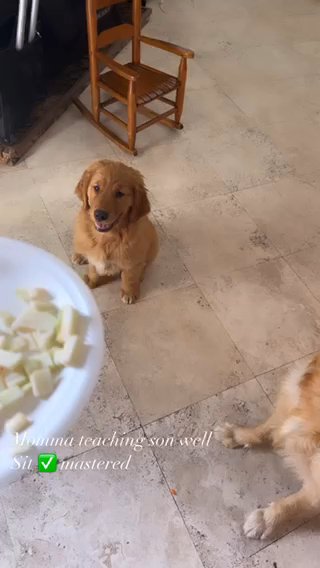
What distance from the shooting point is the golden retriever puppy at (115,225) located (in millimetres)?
1827

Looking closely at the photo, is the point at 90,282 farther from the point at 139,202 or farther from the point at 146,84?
the point at 146,84

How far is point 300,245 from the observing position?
2611 mm

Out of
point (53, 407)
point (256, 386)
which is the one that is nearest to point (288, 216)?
point (256, 386)

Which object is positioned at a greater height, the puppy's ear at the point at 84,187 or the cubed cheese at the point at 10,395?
the puppy's ear at the point at 84,187

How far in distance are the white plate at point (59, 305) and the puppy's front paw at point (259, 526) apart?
2.68 ft

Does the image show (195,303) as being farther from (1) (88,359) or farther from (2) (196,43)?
(2) (196,43)

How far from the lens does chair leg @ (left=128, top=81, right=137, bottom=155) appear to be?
8.74ft

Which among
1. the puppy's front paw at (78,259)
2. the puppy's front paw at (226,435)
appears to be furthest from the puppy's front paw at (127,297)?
the puppy's front paw at (226,435)

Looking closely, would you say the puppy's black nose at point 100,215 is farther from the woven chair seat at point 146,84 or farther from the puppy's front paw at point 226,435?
the woven chair seat at point 146,84

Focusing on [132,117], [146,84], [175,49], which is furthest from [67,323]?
[175,49]

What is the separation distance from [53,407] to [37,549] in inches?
26.0

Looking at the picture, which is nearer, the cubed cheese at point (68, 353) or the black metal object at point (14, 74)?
the cubed cheese at point (68, 353)

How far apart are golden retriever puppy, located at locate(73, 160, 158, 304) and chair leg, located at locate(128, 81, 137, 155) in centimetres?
97

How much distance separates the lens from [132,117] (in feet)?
9.05
